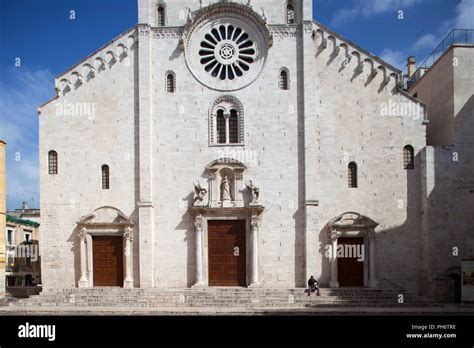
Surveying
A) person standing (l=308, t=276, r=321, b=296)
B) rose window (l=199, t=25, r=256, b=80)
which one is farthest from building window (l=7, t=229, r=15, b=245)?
person standing (l=308, t=276, r=321, b=296)

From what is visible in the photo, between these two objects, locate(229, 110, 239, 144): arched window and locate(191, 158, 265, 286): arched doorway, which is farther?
locate(229, 110, 239, 144): arched window

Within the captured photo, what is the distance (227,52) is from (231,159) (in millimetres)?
6042

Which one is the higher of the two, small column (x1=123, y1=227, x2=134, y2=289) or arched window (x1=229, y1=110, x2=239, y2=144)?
arched window (x1=229, y1=110, x2=239, y2=144)

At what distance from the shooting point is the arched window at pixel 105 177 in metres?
27.8

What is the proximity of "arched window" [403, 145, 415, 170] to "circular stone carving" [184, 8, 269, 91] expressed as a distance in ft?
29.6

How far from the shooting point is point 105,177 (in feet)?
91.5

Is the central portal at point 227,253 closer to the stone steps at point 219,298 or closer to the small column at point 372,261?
the stone steps at point 219,298

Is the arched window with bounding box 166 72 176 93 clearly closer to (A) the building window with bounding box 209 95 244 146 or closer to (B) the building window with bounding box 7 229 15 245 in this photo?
(A) the building window with bounding box 209 95 244 146

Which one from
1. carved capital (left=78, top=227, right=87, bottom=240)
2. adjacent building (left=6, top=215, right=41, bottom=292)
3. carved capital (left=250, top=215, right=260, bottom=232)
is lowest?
adjacent building (left=6, top=215, right=41, bottom=292)

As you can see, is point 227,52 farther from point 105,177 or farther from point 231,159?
point 105,177

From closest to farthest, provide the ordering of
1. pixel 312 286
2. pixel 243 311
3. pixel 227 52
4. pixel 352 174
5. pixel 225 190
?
1. pixel 243 311
2. pixel 312 286
3. pixel 225 190
4. pixel 352 174
5. pixel 227 52

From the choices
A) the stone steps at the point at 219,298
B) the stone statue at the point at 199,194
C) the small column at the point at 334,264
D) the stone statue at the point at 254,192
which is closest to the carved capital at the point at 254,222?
the stone statue at the point at 254,192

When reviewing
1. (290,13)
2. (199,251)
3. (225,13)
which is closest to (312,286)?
(199,251)

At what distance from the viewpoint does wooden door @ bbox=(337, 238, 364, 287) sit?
88.3ft
